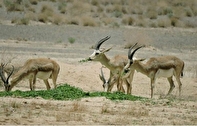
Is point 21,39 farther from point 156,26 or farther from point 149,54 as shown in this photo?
point 156,26

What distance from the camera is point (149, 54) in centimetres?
2981

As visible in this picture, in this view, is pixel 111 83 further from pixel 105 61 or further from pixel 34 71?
pixel 34 71

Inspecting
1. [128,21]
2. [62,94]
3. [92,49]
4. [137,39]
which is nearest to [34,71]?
[62,94]

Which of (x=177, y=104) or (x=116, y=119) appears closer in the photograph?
(x=116, y=119)

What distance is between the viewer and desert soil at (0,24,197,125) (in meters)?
12.6

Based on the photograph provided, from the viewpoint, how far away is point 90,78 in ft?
75.6

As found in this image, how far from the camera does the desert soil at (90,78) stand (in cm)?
1256

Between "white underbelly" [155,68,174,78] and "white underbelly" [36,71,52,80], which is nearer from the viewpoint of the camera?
"white underbelly" [36,71,52,80]

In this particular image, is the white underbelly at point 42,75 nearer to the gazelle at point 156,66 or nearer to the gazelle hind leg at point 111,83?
the gazelle hind leg at point 111,83

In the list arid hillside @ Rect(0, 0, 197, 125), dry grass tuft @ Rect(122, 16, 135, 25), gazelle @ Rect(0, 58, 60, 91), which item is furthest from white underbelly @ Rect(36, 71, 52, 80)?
dry grass tuft @ Rect(122, 16, 135, 25)

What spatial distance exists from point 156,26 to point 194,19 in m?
7.75

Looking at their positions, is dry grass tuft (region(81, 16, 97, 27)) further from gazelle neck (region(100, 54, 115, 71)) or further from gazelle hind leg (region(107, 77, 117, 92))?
gazelle hind leg (region(107, 77, 117, 92))

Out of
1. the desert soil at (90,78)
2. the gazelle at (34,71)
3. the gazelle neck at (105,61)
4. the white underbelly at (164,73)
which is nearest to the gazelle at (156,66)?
the white underbelly at (164,73)

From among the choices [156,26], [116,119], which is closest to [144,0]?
[156,26]
